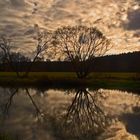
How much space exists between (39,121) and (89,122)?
9.53 ft

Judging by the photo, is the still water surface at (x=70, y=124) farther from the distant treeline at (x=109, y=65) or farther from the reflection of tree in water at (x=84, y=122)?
the distant treeline at (x=109, y=65)

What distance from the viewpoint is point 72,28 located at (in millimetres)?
76375

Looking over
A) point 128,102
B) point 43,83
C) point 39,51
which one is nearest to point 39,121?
point 128,102

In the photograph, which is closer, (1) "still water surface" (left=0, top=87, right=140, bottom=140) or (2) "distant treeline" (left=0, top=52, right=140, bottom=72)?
(1) "still water surface" (left=0, top=87, right=140, bottom=140)

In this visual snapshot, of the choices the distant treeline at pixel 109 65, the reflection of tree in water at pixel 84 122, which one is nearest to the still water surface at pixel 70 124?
the reflection of tree in water at pixel 84 122

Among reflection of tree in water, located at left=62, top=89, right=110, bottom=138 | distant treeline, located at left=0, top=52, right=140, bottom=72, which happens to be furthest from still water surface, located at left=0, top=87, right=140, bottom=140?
distant treeline, located at left=0, top=52, right=140, bottom=72

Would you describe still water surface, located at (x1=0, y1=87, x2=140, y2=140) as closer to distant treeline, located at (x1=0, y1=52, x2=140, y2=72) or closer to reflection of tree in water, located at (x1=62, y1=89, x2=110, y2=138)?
reflection of tree in water, located at (x1=62, y1=89, x2=110, y2=138)

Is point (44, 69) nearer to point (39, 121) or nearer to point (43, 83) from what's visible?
point (43, 83)

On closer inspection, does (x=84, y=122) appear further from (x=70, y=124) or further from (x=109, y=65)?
(x=109, y=65)

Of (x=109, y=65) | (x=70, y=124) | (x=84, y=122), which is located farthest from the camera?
Answer: (x=109, y=65)

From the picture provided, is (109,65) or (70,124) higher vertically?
(109,65)

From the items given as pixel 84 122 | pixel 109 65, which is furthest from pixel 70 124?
pixel 109 65

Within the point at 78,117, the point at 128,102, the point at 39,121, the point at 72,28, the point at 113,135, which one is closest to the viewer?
the point at 113,135

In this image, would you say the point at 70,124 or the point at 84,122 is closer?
the point at 70,124
